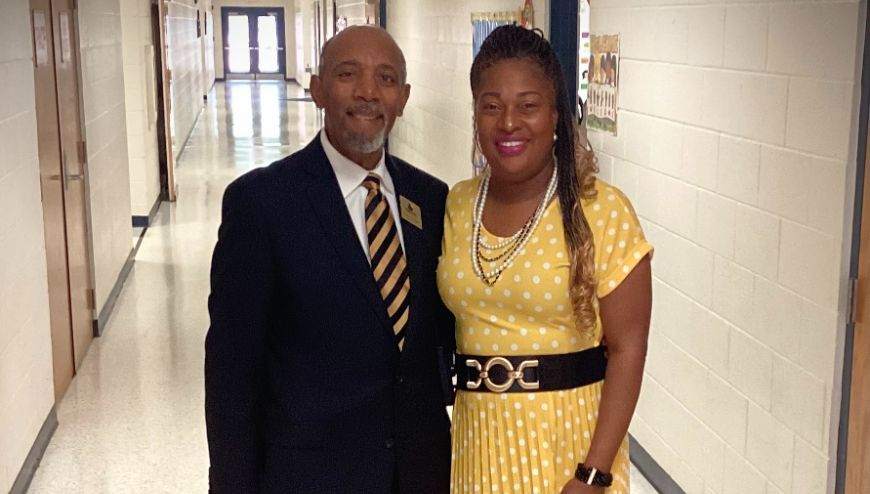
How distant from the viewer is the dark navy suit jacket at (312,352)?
1.88 m

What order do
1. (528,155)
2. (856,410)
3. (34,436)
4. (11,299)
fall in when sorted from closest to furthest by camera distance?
(528,155), (856,410), (11,299), (34,436)

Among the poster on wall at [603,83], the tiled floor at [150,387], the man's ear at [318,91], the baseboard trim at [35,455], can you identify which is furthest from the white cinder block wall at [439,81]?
the man's ear at [318,91]

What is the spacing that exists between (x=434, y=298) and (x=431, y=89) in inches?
308

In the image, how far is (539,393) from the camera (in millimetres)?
1857

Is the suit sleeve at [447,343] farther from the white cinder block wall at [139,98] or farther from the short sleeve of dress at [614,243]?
the white cinder block wall at [139,98]

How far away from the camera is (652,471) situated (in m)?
4.07

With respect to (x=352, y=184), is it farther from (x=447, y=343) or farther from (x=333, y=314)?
(x=447, y=343)

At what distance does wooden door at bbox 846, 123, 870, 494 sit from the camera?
102 inches

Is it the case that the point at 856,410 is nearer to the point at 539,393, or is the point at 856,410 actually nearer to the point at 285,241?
the point at 539,393

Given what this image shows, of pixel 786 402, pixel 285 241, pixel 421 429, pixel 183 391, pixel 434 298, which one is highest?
pixel 285 241

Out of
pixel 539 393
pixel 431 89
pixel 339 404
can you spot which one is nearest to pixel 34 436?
pixel 339 404

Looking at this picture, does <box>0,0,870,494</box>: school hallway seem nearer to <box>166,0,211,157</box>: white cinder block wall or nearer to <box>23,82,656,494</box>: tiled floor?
<box>23,82,656,494</box>: tiled floor

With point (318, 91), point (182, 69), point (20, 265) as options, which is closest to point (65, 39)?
point (20, 265)

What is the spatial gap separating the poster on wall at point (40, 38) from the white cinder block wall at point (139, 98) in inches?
146
